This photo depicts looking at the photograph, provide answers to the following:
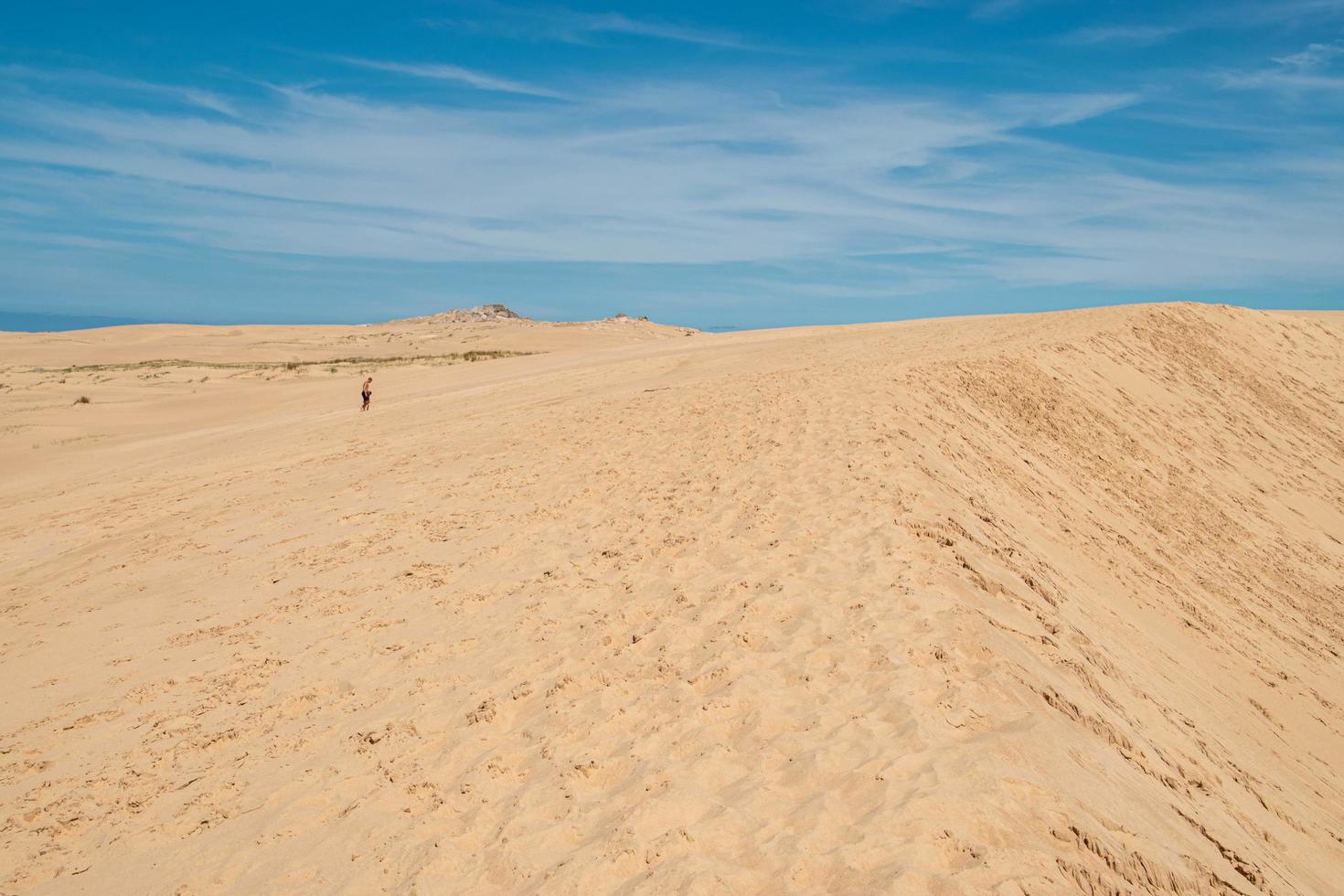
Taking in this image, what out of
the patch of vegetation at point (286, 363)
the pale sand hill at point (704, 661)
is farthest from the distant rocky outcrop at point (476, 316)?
the pale sand hill at point (704, 661)

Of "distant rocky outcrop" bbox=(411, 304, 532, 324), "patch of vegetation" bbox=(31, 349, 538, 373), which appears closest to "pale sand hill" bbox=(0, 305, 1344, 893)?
"patch of vegetation" bbox=(31, 349, 538, 373)

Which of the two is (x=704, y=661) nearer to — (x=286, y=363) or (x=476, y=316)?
(x=286, y=363)

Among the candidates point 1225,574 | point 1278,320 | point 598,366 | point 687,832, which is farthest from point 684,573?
point 1278,320

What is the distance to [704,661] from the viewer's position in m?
5.46

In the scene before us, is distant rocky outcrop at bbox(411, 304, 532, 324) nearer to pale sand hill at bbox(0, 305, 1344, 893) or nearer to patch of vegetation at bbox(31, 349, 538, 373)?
→ patch of vegetation at bbox(31, 349, 538, 373)

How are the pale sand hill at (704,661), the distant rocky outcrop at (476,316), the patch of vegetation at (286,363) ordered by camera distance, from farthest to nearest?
the distant rocky outcrop at (476,316) → the patch of vegetation at (286,363) → the pale sand hill at (704,661)

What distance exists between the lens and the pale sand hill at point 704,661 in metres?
3.98

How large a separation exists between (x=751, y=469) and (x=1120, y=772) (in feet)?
17.1

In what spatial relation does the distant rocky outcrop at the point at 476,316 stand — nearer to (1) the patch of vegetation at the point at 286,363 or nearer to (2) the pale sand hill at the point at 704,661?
(1) the patch of vegetation at the point at 286,363

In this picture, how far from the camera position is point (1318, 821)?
5422 mm

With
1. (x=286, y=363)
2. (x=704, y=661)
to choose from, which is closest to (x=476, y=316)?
(x=286, y=363)

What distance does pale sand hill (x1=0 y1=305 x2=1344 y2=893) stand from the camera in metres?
3.98

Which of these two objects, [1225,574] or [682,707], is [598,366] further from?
[682,707]

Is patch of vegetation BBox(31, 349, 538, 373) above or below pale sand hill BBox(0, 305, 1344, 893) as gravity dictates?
above
